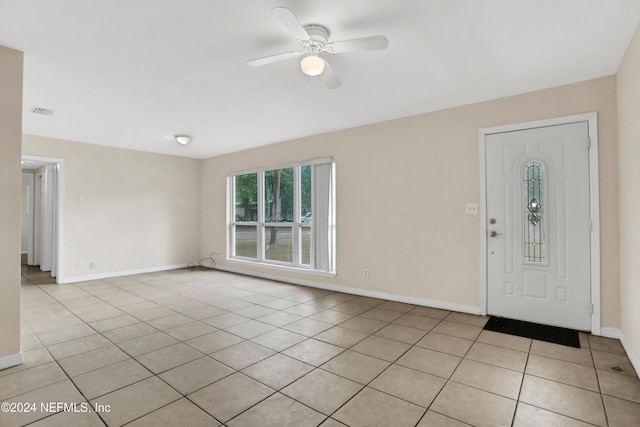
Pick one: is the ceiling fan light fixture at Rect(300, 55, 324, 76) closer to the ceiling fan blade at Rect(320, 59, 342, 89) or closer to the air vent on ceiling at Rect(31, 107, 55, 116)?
the ceiling fan blade at Rect(320, 59, 342, 89)

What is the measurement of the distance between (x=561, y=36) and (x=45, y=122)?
5942 millimetres

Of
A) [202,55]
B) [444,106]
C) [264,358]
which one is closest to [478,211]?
[444,106]

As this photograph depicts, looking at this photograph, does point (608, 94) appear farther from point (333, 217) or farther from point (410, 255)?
point (333, 217)

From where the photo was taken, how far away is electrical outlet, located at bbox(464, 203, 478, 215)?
3611 mm

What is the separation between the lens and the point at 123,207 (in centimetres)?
606

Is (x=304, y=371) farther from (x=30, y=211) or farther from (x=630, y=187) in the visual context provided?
(x=30, y=211)

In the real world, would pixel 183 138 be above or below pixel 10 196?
above

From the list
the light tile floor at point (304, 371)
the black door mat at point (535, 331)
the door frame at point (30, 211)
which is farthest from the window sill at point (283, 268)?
the door frame at point (30, 211)

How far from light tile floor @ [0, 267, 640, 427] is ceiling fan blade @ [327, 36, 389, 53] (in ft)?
7.50

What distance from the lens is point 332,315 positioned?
366 centimetres

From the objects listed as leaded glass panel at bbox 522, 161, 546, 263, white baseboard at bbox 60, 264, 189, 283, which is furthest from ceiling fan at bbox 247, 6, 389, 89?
white baseboard at bbox 60, 264, 189, 283

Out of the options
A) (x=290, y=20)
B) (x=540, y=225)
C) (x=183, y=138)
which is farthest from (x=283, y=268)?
(x=290, y=20)

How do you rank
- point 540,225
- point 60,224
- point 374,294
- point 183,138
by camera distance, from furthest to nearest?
point 60,224
point 183,138
point 374,294
point 540,225

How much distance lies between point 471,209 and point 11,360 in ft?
14.6
